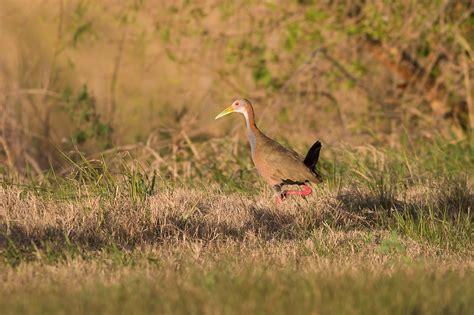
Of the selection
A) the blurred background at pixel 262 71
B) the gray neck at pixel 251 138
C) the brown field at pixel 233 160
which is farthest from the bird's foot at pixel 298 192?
the blurred background at pixel 262 71

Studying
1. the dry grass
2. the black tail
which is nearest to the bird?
the black tail

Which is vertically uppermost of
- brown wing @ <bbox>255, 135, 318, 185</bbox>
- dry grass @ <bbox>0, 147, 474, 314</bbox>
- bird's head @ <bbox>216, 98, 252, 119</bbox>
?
bird's head @ <bbox>216, 98, 252, 119</bbox>

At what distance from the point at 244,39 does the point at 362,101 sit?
1858 mm

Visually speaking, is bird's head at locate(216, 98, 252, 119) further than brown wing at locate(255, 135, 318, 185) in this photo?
Yes

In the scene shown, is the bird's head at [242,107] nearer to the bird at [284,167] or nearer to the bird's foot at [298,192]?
the bird at [284,167]

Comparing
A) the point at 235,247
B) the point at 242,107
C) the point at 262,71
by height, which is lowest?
the point at 235,247

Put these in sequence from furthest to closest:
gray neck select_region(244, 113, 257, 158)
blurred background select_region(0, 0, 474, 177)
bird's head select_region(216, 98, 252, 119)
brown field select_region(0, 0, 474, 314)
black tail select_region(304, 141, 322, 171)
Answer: blurred background select_region(0, 0, 474, 177) < bird's head select_region(216, 98, 252, 119) < gray neck select_region(244, 113, 257, 158) < black tail select_region(304, 141, 322, 171) < brown field select_region(0, 0, 474, 314)

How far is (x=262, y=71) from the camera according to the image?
13.1 m

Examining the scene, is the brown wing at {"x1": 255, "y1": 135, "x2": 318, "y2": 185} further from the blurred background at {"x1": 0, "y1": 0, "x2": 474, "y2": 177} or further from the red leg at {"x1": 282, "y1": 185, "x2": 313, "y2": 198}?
the blurred background at {"x1": 0, "y1": 0, "x2": 474, "y2": 177}

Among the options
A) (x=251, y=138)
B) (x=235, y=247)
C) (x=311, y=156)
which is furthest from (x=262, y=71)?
(x=235, y=247)

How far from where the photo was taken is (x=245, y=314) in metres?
4.66

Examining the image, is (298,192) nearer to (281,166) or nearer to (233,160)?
(281,166)

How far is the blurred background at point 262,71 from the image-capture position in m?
12.1

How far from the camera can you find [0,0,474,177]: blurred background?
12.1m
